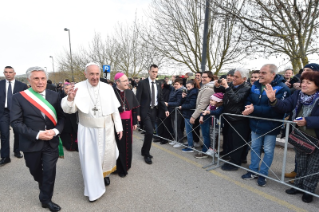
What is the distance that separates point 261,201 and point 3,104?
544 cm

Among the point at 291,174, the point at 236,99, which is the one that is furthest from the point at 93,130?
the point at 291,174

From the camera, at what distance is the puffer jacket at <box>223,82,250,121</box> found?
390 centimetres

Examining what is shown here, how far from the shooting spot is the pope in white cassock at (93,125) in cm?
310

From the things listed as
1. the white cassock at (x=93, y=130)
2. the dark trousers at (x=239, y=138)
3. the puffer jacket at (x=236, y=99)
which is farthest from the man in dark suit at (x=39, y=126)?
the dark trousers at (x=239, y=138)

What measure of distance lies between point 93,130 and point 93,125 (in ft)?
0.25

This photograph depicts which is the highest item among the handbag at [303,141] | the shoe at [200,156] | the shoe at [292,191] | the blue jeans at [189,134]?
the handbag at [303,141]

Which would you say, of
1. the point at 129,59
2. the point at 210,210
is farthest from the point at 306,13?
the point at 129,59

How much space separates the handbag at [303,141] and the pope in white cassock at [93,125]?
2.84 m

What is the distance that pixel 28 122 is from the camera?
2.67 metres

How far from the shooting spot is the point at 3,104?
15.3 ft

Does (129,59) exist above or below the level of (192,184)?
above

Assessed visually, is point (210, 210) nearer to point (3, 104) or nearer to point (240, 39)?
point (3, 104)

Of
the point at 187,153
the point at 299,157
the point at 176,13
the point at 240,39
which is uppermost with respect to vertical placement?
the point at 176,13

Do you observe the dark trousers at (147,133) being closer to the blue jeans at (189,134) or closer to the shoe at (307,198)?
the blue jeans at (189,134)
